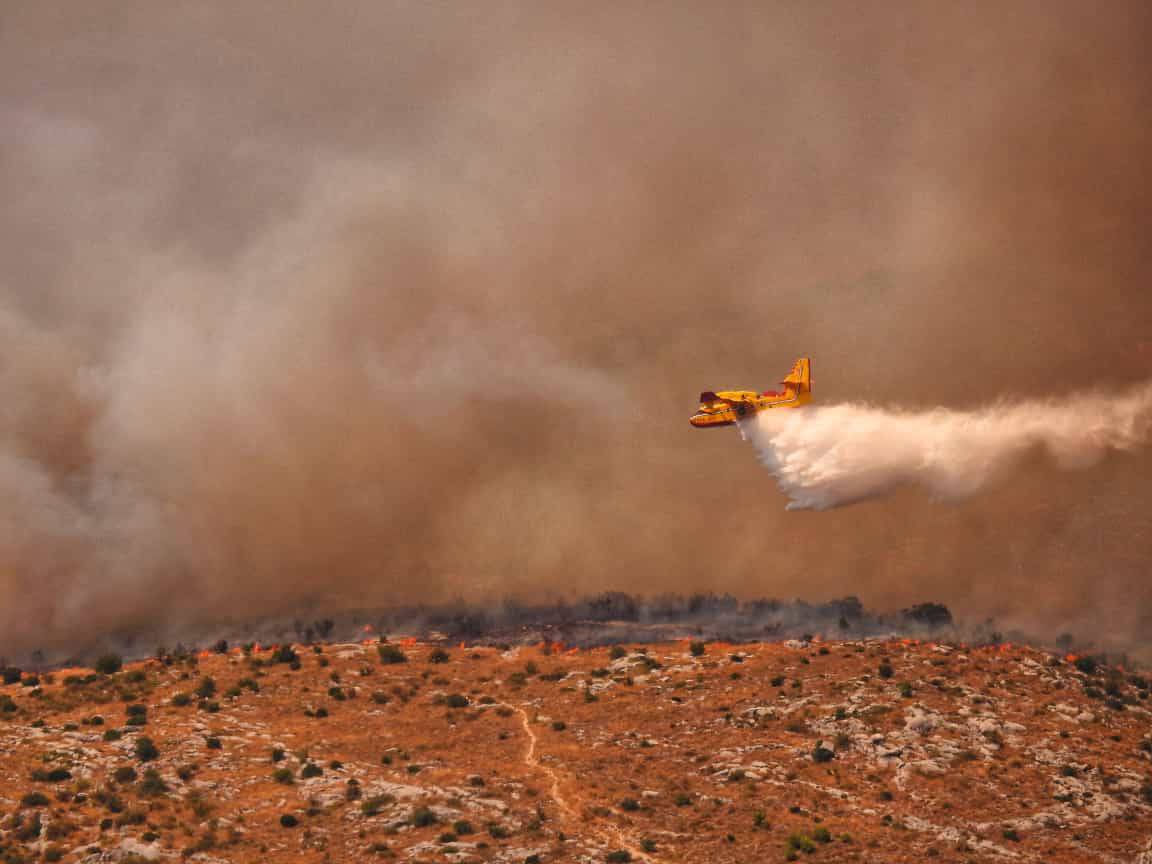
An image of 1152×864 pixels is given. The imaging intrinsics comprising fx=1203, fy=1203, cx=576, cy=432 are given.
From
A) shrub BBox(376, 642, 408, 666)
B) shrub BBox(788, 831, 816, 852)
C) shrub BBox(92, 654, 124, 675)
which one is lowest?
shrub BBox(788, 831, 816, 852)

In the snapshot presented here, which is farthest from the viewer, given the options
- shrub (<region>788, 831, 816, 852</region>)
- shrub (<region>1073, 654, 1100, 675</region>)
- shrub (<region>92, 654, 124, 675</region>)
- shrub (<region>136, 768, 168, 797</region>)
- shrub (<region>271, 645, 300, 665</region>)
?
shrub (<region>271, 645, 300, 665</region>)

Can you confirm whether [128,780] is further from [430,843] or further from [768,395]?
[768,395]

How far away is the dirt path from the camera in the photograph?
76.4m

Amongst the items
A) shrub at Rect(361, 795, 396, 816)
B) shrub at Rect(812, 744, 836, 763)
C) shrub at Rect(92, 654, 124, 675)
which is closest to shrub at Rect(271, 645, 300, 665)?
shrub at Rect(92, 654, 124, 675)

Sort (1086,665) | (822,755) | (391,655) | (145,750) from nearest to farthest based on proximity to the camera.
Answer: (822,755) < (145,750) < (1086,665) < (391,655)

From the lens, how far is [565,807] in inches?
3246

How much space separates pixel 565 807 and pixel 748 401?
43088mm

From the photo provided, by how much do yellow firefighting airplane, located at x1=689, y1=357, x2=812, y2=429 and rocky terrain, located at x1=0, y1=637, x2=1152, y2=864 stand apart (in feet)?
71.5

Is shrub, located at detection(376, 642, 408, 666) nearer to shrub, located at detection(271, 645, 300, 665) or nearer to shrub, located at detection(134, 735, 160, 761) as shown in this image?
shrub, located at detection(271, 645, 300, 665)

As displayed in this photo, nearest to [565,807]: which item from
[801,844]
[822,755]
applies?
[801,844]

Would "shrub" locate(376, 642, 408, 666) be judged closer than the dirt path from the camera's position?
No

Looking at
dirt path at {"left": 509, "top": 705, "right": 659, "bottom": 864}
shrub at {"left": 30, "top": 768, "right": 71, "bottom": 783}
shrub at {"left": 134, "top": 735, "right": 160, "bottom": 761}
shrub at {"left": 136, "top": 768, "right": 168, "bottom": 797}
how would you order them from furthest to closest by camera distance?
shrub at {"left": 134, "top": 735, "right": 160, "bottom": 761} < shrub at {"left": 30, "top": 768, "right": 71, "bottom": 783} < shrub at {"left": 136, "top": 768, "right": 168, "bottom": 797} < dirt path at {"left": 509, "top": 705, "right": 659, "bottom": 864}

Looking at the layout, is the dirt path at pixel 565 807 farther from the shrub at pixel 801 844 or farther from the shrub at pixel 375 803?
the shrub at pixel 375 803

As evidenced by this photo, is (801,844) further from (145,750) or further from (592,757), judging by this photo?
(145,750)
